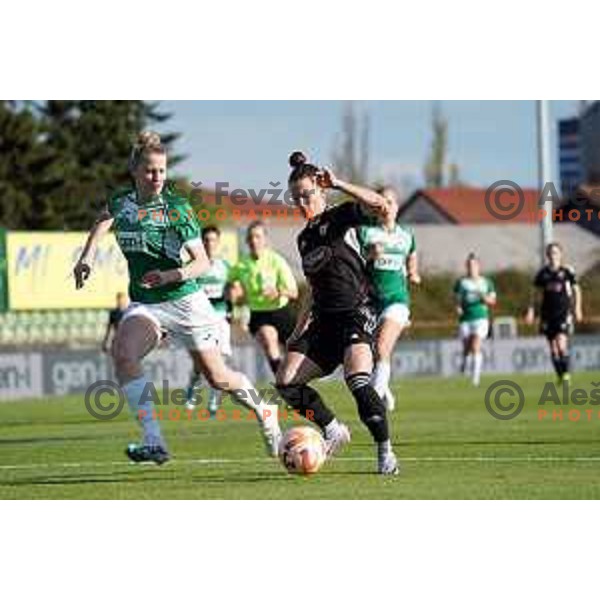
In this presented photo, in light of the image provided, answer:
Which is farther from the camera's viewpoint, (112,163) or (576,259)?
(576,259)

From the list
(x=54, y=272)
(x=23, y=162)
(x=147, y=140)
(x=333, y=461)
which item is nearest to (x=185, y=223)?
(x=147, y=140)

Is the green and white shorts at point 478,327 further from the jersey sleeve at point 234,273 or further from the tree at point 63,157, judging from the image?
the tree at point 63,157

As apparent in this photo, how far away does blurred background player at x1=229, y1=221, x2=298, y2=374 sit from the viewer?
66.2 ft

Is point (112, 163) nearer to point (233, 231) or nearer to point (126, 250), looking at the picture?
point (233, 231)

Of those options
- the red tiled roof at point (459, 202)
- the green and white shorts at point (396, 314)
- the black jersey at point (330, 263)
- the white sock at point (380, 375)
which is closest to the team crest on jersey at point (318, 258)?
the black jersey at point (330, 263)

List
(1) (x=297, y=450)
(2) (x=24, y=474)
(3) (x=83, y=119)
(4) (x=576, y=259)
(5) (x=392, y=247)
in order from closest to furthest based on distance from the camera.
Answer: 1. (1) (x=297, y=450)
2. (2) (x=24, y=474)
3. (5) (x=392, y=247)
4. (3) (x=83, y=119)
5. (4) (x=576, y=259)

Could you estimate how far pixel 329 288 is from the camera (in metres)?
12.5

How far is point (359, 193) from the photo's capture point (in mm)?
11594

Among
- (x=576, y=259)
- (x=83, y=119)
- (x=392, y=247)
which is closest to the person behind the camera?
(x=392, y=247)

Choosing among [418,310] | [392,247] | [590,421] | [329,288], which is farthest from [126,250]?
[418,310]

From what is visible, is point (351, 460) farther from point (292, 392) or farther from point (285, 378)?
point (285, 378)

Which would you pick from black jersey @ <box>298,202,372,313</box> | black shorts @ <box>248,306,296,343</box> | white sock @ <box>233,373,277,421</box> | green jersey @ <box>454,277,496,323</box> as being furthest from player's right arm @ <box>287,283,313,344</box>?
green jersey @ <box>454,277,496,323</box>

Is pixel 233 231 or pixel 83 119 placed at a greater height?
pixel 83 119
